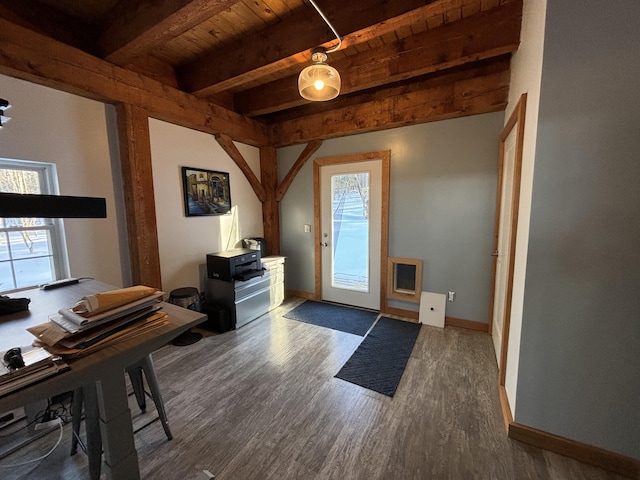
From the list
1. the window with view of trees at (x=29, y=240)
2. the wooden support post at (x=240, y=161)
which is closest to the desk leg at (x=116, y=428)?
the window with view of trees at (x=29, y=240)

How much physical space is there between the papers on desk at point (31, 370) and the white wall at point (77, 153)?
5.75 ft

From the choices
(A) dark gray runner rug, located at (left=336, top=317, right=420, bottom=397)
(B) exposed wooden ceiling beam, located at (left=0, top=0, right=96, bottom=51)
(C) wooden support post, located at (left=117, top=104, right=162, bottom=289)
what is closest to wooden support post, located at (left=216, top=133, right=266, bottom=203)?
(C) wooden support post, located at (left=117, top=104, right=162, bottom=289)

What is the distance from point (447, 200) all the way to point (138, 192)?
3136 millimetres

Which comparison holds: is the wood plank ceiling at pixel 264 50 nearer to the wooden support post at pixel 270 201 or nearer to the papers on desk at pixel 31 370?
the wooden support post at pixel 270 201

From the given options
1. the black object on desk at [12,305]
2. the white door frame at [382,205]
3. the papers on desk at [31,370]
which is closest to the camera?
the papers on desk at [31,370]

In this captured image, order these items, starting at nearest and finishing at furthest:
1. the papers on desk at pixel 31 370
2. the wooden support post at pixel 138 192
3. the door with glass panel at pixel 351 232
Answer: the papers on desk at pixel 31 370 → the wooden support post at pixel 138 192 → the door with glass panel at pixel 351 232

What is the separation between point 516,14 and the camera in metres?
1.99

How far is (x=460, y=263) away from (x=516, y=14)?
217 cm

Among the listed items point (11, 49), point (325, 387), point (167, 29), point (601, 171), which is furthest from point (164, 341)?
point (11, 49)

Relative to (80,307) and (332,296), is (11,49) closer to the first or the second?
(80,307)

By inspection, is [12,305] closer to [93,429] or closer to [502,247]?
[93,429]

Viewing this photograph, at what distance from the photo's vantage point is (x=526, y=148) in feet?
5.45

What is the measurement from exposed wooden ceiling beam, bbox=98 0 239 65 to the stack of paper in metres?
1.72

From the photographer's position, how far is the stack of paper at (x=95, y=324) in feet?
3.08
